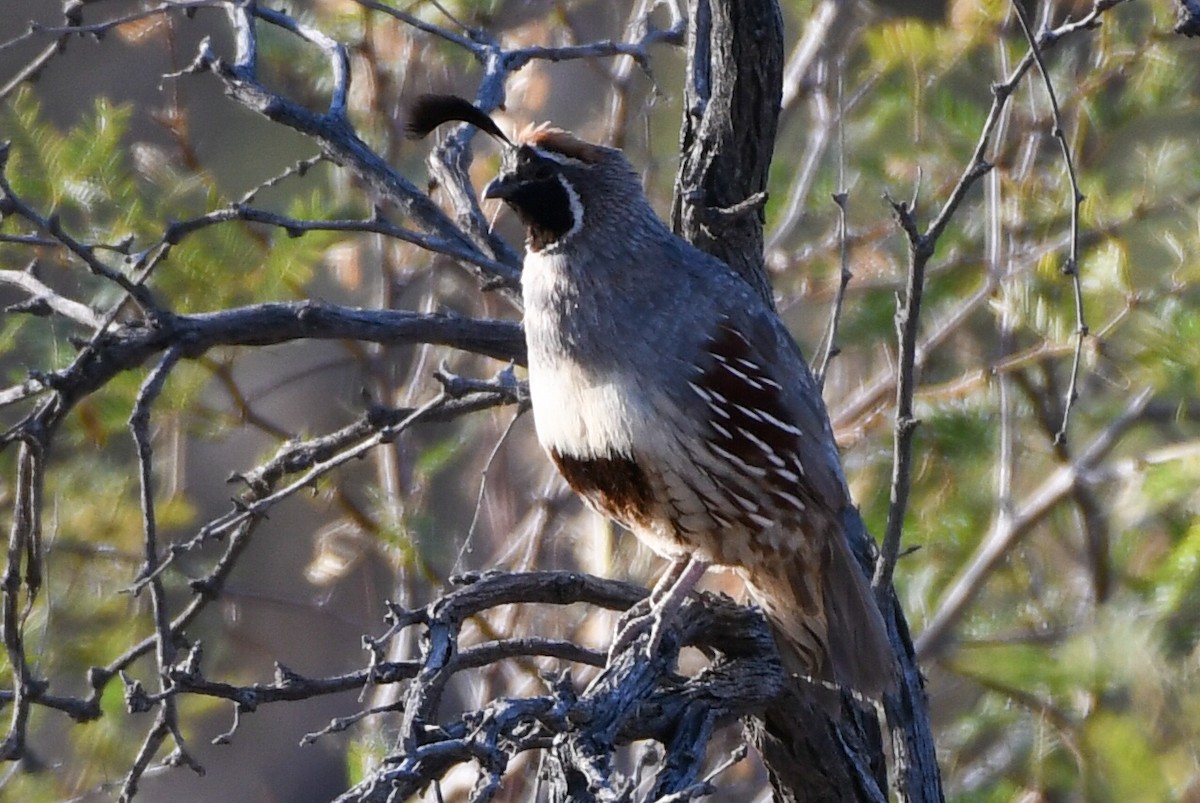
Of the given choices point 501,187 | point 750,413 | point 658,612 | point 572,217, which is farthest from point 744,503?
point 501,187

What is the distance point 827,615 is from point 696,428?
39 centimetres

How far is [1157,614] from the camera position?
3059 millimetres

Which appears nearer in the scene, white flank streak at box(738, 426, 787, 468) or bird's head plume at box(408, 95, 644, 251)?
white flank streak at box(738, 426, 787, 468)

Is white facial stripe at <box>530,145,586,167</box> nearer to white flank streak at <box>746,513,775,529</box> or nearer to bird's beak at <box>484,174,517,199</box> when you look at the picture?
bird's beak at <box>484,174,517,199</box>

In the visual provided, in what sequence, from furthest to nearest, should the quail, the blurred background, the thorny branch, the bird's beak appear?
the blurred background
the bird's beak
the quail
the thorny branch

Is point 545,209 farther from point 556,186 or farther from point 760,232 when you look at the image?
point 760,232

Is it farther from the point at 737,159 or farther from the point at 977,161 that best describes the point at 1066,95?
the point at 977,161

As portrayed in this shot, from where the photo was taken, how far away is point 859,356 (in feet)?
16.8

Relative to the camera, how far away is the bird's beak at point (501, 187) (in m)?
2.85

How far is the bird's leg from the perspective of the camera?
2422 mm

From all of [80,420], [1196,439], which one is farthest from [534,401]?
[1196,439]

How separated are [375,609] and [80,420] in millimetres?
1402

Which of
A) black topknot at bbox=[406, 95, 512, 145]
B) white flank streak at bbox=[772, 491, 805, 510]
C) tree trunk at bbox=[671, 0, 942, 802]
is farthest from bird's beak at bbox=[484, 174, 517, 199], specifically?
white flank streak at bbox=[772, 491, 805, 510]

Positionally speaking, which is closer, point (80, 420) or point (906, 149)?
point (80, 420)
